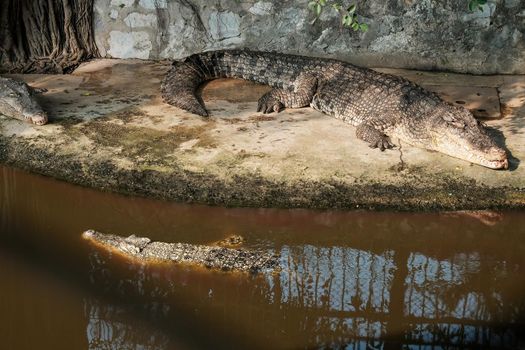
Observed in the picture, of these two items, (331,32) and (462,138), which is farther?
(331,32)

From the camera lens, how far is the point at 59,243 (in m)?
5.00

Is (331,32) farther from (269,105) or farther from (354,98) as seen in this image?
(269,105)

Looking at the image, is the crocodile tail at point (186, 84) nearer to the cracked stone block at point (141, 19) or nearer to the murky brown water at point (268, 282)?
the cracked stone block at point (141, 19)

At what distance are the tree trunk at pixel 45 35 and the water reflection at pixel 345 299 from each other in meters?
3.97

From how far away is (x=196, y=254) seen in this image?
4715mm

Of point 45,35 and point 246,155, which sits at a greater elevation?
point 45,35

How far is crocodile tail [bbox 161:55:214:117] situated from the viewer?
6906 mm

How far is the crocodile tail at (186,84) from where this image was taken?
6.91 m

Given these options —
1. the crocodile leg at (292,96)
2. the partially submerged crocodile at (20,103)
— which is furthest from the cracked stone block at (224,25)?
the partially submerged crocodile at (20,103)

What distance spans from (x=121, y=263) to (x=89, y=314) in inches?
21.5

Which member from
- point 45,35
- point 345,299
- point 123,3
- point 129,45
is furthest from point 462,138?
point 45,35

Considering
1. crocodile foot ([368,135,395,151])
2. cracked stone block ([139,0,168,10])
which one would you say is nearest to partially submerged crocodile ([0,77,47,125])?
cracked stone block ([139,0,168,10])

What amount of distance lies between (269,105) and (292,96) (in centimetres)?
30

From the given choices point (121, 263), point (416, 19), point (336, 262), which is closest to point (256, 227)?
point (336, 262)
